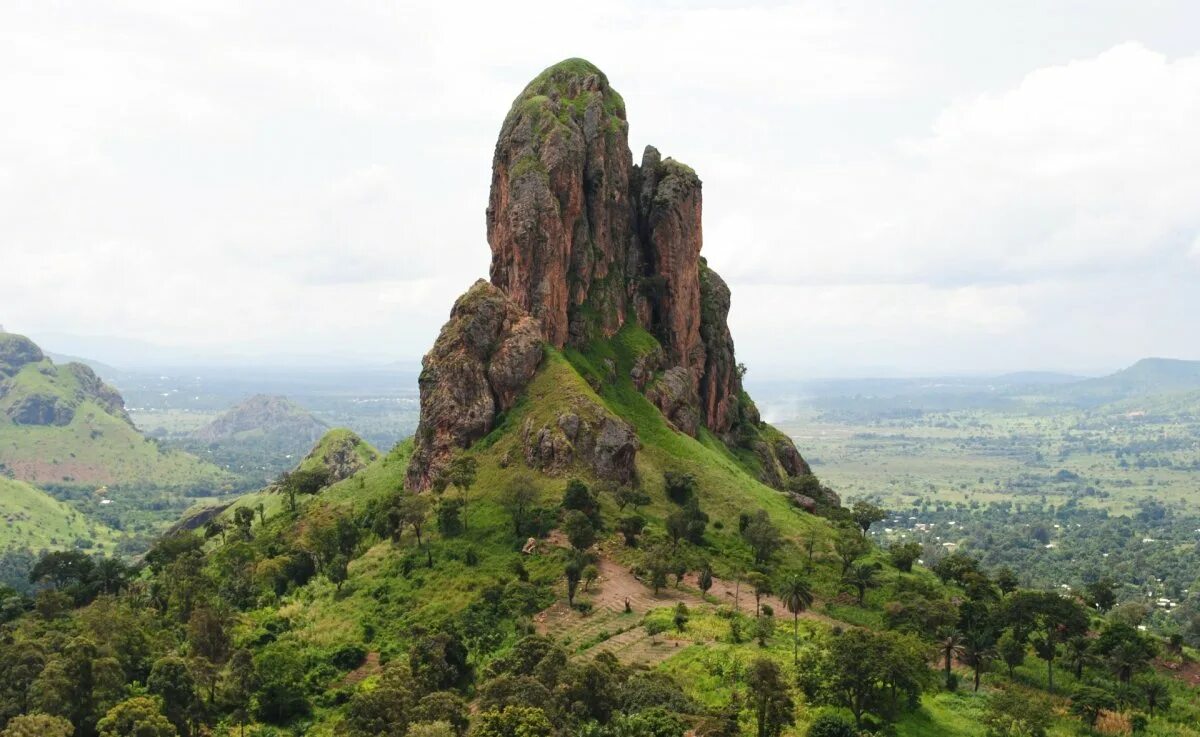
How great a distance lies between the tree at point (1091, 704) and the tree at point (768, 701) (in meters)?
27.9

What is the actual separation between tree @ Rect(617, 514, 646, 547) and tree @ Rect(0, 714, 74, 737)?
195 feet

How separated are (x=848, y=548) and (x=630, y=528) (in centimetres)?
3086

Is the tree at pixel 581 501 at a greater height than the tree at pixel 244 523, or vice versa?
the tree at pixel 581 501

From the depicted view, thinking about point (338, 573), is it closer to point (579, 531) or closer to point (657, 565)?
point (579, 531)

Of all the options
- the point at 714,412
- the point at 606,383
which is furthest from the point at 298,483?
the point at 714,412

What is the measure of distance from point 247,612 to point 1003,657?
285 feet

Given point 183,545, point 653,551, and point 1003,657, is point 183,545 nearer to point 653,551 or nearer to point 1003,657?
point 653,551

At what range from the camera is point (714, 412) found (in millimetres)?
162000

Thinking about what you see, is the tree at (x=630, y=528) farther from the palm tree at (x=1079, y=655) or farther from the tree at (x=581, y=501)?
the palm tree at (x=1079, y=655)

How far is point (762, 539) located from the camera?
337 ft

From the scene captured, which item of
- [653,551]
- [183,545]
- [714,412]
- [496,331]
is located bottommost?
[183,545]

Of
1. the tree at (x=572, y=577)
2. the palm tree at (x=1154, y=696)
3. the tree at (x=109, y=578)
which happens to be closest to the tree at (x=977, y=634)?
the palm tree at (x=1154, y=696)

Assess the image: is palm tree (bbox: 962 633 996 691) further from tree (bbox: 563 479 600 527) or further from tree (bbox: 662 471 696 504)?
tree (bbox: 662 471 696 504)

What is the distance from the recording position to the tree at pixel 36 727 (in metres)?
61.0
